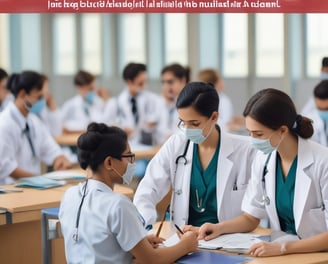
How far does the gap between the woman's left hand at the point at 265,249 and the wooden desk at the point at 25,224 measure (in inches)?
56.8

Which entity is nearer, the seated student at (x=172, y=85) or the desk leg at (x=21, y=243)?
the desk leg at (x=21, y=243)

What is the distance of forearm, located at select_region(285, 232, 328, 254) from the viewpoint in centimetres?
319

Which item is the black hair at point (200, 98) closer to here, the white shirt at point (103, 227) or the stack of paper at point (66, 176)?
the white shirt at point (103, 227)

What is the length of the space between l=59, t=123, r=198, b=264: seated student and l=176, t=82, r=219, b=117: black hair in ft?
1.79

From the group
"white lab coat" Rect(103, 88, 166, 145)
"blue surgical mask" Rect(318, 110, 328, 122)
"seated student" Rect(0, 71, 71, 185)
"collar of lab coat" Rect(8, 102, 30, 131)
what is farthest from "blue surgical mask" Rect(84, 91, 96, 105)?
"blue surgical mask" Rect(318, 110, 328, 122)

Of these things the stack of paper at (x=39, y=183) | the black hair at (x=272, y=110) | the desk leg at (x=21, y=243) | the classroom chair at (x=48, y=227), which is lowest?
the desk leg at (x=21, y=243)

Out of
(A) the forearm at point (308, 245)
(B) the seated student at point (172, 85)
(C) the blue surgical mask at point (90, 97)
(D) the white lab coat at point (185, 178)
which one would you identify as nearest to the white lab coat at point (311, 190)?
(A) the forearm at point (308, 245)

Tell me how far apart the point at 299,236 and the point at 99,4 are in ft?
4.42

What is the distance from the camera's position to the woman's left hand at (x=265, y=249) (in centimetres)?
Result: 316

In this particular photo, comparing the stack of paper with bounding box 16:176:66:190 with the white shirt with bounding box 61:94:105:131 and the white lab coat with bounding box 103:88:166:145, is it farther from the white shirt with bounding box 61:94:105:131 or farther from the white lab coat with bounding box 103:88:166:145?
the white shirt with bounding box 61:94:105:131

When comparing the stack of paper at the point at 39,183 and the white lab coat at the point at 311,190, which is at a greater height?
the white lab coat at the point at 311,190

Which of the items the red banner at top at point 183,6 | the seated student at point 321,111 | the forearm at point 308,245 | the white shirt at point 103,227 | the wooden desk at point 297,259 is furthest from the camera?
the seated student at point 321,111

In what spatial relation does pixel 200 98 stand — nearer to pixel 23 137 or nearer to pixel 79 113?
pixel 23 137

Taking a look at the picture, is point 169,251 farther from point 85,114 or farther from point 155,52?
point 155,52
